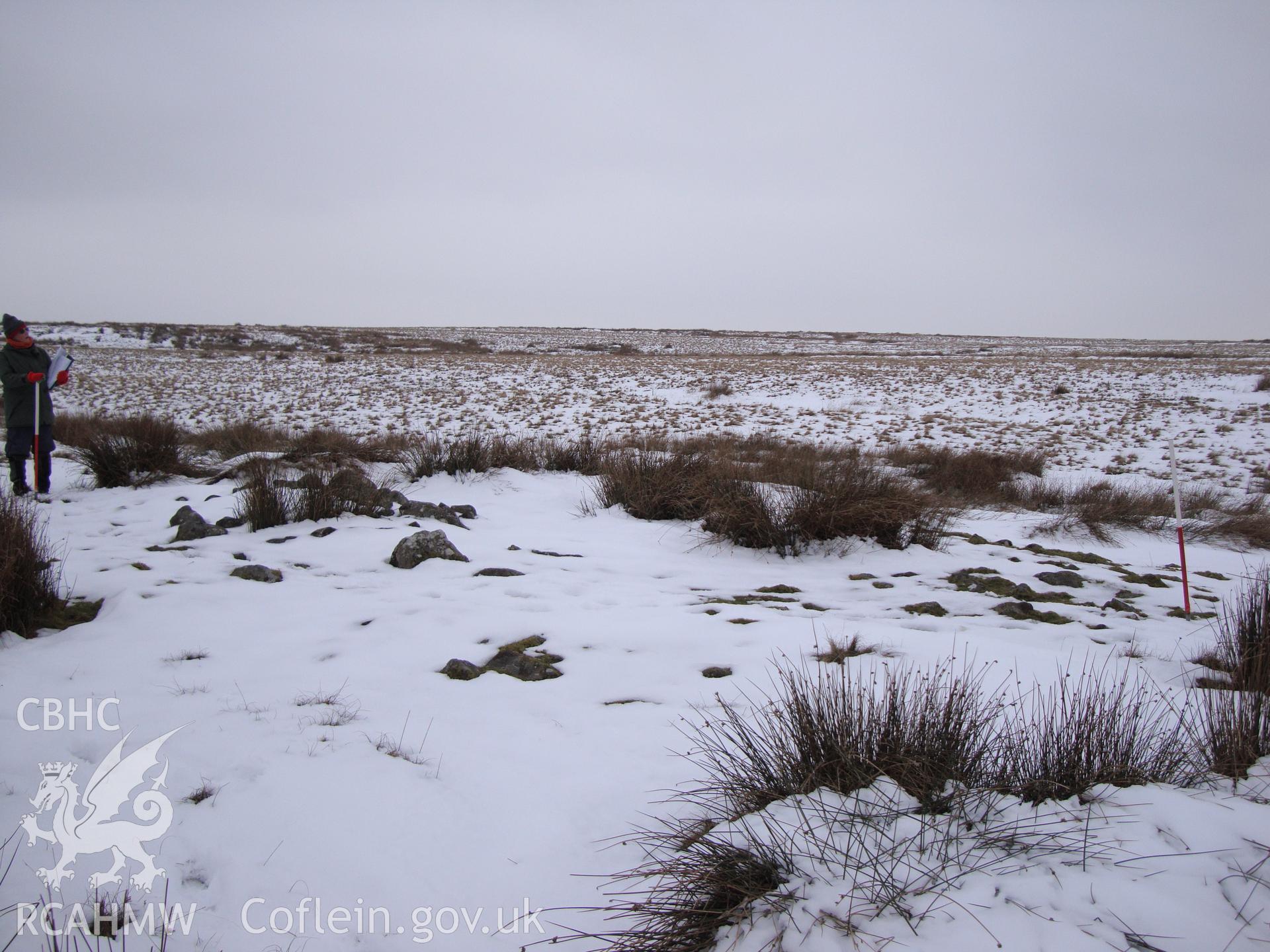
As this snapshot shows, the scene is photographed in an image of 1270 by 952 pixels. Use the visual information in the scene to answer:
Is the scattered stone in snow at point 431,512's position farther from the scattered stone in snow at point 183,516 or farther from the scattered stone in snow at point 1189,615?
the scattered stone in snow at point 1189,615

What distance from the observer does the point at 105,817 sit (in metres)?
1.95

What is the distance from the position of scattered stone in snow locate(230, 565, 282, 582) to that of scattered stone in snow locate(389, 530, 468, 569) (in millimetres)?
815

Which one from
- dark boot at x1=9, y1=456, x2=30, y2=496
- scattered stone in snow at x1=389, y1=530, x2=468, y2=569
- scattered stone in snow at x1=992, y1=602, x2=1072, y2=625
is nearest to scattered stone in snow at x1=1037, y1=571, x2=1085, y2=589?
scattered stone in snow at x1=992, y1=602, x2=1072, y2=625

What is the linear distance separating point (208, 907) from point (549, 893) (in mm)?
981

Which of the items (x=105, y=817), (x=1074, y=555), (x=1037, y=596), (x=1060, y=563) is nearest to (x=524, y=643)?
(x=105, y=817)

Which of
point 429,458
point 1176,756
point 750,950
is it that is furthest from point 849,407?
point 750,950

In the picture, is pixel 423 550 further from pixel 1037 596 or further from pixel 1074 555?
pixel 1074 555

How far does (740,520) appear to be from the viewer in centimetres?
560

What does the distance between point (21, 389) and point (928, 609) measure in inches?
371

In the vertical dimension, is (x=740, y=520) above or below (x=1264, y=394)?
below

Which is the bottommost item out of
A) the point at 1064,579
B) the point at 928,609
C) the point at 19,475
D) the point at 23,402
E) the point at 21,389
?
the point at 928,609

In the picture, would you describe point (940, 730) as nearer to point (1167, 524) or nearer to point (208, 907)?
point (208, 907)

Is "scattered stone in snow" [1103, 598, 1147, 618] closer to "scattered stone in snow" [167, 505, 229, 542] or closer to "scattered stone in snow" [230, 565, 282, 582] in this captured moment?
"scattered stone in snow" [230, 565, 282, 582]

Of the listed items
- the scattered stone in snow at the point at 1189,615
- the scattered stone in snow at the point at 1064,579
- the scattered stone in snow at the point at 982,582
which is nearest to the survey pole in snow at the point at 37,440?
the scattered stone in snow at the point at 982,582
